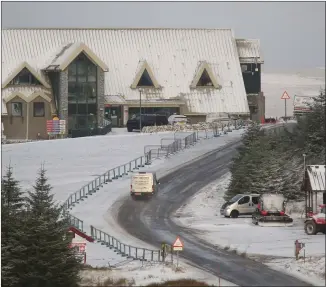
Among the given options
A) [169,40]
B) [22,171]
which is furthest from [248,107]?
[22,171]

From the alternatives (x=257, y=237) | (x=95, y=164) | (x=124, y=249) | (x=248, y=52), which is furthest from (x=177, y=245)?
(x=248, y=52)

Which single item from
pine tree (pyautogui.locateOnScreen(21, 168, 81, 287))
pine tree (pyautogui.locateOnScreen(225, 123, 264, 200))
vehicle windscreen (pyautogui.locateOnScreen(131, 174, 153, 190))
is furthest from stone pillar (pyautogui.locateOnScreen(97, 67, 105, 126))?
pine tree (pyautogui.locateOnScreen(21, 168, 81, 287))

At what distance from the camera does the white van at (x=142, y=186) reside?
3672 centimetres

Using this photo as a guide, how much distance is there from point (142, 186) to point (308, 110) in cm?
896

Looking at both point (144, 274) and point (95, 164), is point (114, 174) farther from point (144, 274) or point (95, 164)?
point (144, 274)

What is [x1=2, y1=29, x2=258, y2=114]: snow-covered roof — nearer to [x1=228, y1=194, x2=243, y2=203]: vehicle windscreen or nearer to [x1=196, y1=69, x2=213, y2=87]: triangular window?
[x1=196, y1=69, x2=213, y2=87]: triangular window

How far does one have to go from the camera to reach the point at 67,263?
27797 millimetres

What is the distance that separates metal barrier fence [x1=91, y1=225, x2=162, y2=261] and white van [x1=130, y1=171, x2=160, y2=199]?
3.58 m

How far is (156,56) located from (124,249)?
105 ft

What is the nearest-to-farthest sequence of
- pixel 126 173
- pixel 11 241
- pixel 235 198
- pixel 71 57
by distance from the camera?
pixel 11 241 < pixel 235 198 < pixel 126 173 < pixel 71 57

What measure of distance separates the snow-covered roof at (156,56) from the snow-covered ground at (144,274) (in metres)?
32.2

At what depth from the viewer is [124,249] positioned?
99.7ft

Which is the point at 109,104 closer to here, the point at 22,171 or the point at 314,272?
the point at 22,171

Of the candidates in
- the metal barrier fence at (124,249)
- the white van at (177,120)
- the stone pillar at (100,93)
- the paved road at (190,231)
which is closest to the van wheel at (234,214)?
the paved road at (190,231)
